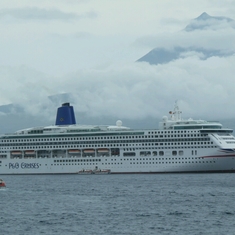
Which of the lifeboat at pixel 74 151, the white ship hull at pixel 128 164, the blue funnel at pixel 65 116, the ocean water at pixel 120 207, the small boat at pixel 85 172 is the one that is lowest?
the ocean water at pixel 120 207

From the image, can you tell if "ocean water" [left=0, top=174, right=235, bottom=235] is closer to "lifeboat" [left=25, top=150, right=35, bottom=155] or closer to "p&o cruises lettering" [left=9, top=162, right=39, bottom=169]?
"p&o cruises lettering" [left=9, top=162, right=39, bottom=169]

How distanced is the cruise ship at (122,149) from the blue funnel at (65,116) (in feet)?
6.13

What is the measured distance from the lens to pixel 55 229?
5241 cm

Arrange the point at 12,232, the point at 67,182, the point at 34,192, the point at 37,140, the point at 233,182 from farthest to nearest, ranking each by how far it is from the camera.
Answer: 1. the point at 37,140
2. the point at 67,182
3. the point at 233,182
4. the point at 34,192
5. the point at 12,232

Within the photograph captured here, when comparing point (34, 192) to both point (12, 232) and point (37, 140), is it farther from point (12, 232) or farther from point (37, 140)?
point (37, 140)

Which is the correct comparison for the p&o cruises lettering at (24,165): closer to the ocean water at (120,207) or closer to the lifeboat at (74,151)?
the lifeboat at (74,151)

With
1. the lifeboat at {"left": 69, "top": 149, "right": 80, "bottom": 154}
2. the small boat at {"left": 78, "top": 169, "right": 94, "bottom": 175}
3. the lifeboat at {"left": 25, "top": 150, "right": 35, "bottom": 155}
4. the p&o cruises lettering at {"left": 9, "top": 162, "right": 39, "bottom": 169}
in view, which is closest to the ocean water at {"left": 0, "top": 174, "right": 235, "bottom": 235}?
the small boat at {"left": 78, "top": 169, "right": 94, "bottom": 175}

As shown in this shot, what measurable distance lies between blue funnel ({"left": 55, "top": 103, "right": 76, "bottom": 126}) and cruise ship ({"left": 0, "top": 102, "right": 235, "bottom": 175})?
187cm

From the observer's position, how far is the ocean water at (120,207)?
173ft

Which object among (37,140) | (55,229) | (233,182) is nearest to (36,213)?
(55,229)

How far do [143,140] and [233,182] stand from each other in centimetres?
2535

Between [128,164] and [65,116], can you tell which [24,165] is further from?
[128,164]

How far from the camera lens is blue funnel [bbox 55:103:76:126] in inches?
4956

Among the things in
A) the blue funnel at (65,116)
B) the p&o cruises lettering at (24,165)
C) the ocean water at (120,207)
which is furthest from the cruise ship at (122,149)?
the ocean water at (120,207)
